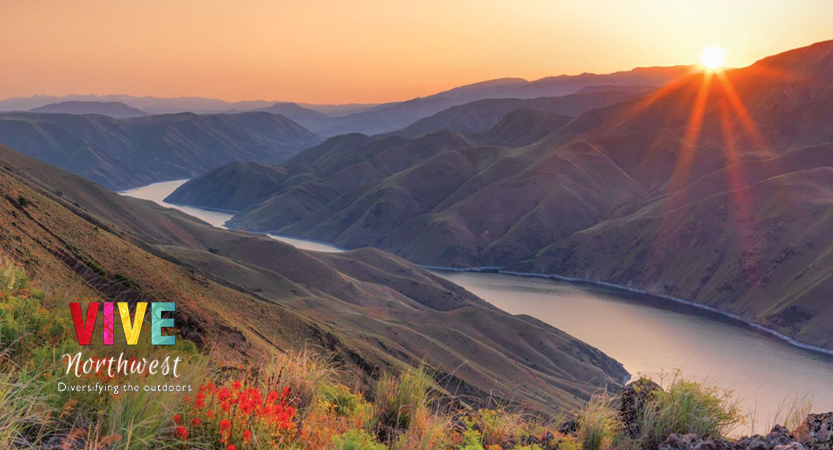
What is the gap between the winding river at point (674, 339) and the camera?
81.0 m

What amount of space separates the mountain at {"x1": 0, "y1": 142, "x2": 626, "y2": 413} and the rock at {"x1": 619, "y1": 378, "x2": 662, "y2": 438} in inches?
94.4

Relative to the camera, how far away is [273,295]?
56719mm

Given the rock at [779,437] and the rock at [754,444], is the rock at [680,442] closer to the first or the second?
the rock at [754,444]

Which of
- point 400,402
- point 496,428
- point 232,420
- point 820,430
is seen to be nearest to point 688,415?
point 820,430

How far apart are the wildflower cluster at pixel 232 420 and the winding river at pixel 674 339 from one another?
64.7m

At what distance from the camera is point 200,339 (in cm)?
1479

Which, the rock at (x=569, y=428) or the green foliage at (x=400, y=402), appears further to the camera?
the rock at (x=569, y=428)

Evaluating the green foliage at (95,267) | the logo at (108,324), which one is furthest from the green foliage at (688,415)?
the green foliage at (95,267)

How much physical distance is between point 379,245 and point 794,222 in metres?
113

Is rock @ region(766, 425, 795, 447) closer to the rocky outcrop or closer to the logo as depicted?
the rocky outcrop

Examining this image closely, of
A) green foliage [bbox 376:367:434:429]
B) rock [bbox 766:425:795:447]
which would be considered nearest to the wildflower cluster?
green foliage [bbox 376:367:434:429]

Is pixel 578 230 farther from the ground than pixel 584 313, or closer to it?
farther from the ground

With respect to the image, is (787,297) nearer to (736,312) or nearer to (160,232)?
(736,312)

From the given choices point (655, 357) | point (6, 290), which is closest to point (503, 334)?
point (655, 357)
